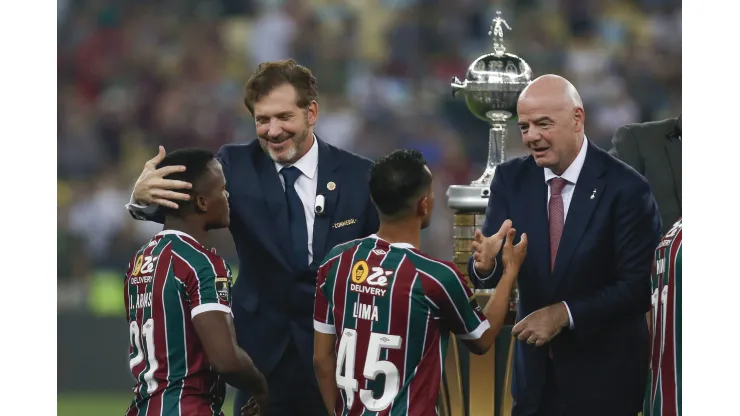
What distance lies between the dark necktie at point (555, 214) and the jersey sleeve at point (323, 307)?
765 mm

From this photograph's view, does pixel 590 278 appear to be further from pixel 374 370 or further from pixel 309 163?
pixel 309 163

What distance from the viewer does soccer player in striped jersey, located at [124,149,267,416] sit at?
9.18 feet

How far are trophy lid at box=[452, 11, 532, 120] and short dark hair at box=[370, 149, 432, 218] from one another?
65.0 inches

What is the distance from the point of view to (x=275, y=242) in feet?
11.4

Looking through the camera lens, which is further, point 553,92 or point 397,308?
point 553,92

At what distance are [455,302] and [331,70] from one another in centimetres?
754

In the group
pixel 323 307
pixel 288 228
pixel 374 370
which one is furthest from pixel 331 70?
pixel 374 370

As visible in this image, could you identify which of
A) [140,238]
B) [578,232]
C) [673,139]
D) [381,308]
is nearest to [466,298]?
[381,308]

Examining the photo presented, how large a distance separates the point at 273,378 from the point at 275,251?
442mm

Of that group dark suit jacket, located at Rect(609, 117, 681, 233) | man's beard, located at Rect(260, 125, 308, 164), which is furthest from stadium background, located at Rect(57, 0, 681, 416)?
man's beard, located at Rect(260, 125, 308, 164)

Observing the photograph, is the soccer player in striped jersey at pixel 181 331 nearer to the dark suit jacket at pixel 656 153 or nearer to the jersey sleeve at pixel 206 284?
the jersey sleeve at pixel 206 284

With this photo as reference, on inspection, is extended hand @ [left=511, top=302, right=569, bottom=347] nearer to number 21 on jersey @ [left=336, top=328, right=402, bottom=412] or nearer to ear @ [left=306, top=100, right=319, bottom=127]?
number 21 on jersey @ [left=336, top=328, right=402, bottom=412]

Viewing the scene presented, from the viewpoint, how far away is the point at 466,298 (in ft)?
9.30

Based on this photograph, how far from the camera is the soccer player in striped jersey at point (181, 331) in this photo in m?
2.80
